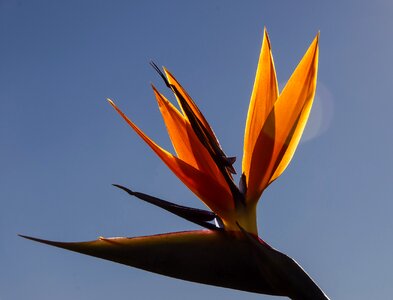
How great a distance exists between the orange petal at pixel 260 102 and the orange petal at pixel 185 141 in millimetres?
78

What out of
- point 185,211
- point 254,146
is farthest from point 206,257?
point 254,146

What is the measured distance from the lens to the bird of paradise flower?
1.02 metres

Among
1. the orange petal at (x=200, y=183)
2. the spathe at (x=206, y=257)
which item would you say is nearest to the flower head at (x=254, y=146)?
the orange petal at (x=200, y=183)

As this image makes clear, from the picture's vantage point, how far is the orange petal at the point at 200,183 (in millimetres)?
1169

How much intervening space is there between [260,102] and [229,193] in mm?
214

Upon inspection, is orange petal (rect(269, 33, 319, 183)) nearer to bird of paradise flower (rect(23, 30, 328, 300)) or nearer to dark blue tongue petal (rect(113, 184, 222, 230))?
bird of paradise flower (rect(23, 30, 328, 300))

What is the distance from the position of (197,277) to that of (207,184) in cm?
22

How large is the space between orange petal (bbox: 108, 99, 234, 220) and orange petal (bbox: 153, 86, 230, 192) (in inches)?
1.5

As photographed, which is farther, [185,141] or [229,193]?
[185,141]

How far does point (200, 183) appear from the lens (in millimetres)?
1189

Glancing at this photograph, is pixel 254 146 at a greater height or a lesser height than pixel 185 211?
greater

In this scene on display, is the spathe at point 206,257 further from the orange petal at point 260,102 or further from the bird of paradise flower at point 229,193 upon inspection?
the orange petal at point 260,102

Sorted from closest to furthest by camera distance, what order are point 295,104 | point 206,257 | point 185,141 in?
point 206,257 < point 295,104 < point 185,141

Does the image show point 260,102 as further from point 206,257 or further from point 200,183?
point 206,257
